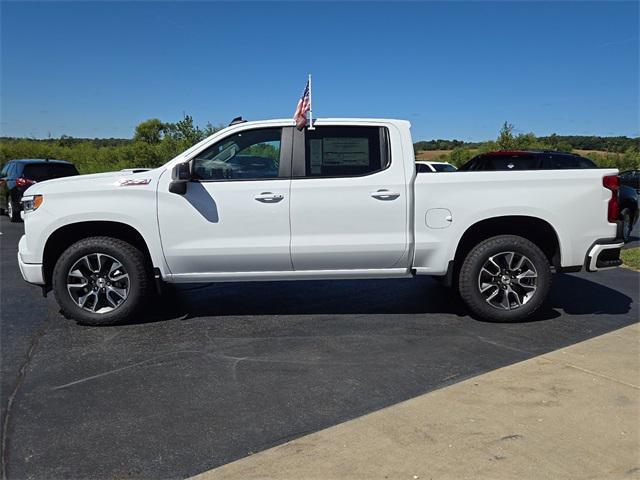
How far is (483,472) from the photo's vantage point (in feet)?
9.25

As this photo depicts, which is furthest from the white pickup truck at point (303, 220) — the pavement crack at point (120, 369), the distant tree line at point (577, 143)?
the distant tree line at point (577, 143)

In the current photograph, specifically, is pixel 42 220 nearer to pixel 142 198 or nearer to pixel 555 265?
pixel 142 198

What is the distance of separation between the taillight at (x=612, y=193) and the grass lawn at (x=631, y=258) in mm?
3366

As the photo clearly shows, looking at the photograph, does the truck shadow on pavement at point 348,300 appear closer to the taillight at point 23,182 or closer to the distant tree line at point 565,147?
the taillight at point 23,182

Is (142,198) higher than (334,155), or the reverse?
(334,155)

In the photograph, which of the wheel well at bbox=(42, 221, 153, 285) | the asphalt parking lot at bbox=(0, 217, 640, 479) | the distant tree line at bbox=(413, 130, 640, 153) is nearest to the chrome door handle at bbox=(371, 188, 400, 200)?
the asphalt parking lot at bbox=(0, 217, 640, 479)

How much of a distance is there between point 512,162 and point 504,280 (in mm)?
6842

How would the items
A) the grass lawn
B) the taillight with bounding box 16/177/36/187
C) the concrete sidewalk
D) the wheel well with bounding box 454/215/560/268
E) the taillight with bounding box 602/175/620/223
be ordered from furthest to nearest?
the taillight with bounding box 16/177/36/187 < the grass lawn < the wheel well with bounding box 454/215/560/268 < the taillight with bounding box 602/175/620/223 < the concrete sidewalk

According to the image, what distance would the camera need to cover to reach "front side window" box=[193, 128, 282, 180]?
5.30 m

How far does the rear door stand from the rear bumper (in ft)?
5.99

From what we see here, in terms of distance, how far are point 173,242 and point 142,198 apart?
0.51 meters

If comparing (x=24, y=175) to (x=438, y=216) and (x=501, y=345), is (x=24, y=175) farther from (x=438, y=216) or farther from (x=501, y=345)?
(x=501, y=345)

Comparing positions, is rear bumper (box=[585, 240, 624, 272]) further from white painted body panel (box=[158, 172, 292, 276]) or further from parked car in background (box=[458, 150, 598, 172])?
parked car in background (box=[458, 150, 598, 172])

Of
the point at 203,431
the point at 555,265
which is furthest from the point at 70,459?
the point at 555,265
